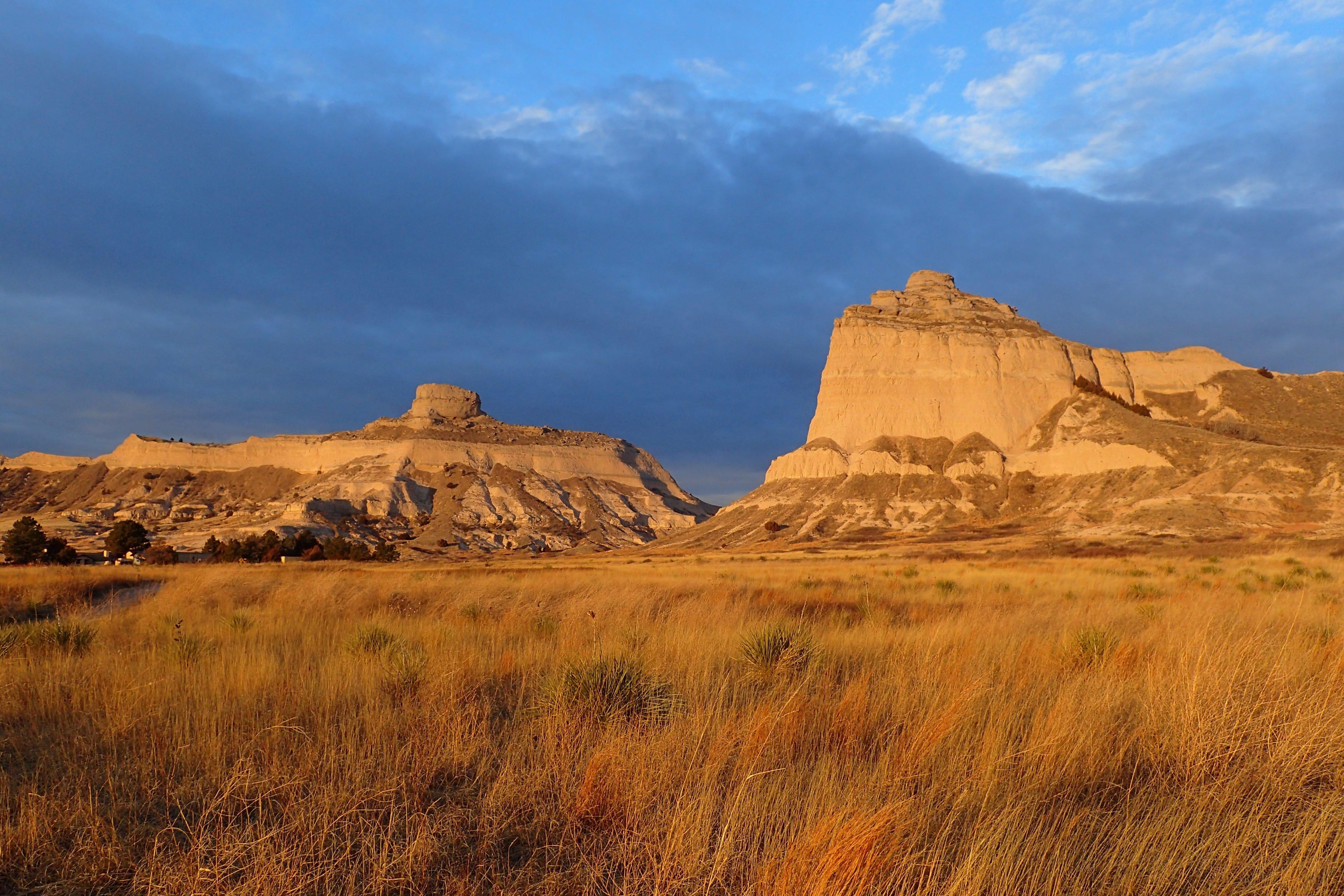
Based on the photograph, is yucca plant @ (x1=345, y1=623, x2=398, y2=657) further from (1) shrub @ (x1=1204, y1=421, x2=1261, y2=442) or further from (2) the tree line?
(1) shrub @ (x1=1204, y1=421, x2=1261, y2=442)

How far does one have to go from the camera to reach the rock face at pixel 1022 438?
5769 cm

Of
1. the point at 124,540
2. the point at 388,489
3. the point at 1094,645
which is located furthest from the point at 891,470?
the point at 1094,645

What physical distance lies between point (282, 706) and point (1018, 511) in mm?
75136

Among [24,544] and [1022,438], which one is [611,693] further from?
[1022,438]

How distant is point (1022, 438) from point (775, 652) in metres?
88.4

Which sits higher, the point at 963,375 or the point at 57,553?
the point at 963,375

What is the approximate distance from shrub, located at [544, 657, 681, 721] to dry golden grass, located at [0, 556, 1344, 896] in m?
0.03

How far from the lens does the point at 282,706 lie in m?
4.37

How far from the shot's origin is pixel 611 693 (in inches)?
182

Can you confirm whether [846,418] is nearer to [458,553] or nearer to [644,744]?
[458,553]

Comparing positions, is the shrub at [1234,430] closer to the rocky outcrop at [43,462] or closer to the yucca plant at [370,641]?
the yucca plant at [370,641]

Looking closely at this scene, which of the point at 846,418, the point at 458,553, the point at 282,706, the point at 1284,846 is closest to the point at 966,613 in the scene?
the point at 1284,846

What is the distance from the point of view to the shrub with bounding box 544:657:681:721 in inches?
169

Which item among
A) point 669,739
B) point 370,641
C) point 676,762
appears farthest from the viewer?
point 370,641
